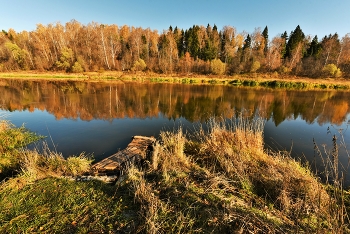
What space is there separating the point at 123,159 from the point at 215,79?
1564 inches

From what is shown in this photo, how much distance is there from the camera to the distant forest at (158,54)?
47094 mm

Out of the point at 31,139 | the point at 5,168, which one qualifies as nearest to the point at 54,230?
the point at 5,168

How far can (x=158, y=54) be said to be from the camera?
5472 centimetres

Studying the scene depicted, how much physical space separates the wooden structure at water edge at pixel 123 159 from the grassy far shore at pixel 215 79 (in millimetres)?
34490

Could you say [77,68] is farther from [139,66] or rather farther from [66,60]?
[139,66]

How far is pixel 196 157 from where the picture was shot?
23.5 ft

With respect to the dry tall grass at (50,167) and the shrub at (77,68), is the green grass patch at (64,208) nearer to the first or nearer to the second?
the dry tall grass at (50,167)

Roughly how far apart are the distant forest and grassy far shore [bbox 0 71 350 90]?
2.92 meters

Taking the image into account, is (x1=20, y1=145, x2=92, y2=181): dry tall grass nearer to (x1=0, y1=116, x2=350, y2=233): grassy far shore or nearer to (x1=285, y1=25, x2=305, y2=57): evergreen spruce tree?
(x1=0, y1=116, x2=350, y2=233): grassy far shore

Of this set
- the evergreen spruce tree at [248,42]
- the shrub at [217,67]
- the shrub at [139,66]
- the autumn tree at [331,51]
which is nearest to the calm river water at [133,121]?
the shrub at [217,67]

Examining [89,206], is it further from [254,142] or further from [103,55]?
[103,55]

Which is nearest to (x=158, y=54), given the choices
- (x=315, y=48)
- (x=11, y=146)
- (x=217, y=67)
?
(x=217, y=67)

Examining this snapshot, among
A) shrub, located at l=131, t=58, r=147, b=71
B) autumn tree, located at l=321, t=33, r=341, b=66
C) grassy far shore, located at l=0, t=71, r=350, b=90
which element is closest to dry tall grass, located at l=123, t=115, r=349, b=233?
grassy far shore, located at l=0, t=71, r=350, b=90

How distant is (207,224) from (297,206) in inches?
88.1
